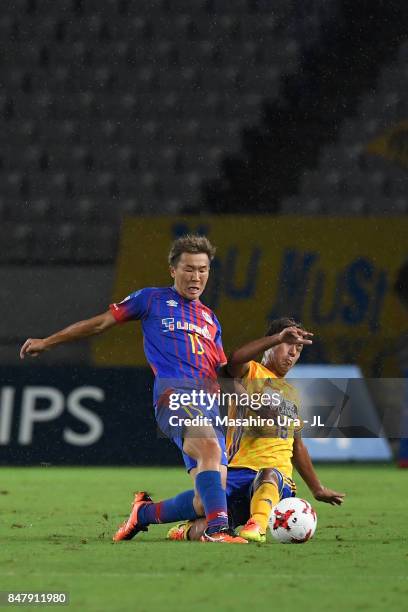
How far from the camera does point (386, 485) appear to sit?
1134 cm

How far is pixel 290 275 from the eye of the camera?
16.0 metres

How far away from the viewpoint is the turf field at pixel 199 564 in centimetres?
412

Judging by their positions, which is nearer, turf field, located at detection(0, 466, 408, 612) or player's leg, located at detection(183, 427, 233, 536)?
turf field, located at detection(0, 466, 408, 612)

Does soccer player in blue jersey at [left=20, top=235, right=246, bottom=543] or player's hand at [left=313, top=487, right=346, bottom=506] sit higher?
soccer player in blue jersey at [left=20, top=235, right=246, bottom=543]

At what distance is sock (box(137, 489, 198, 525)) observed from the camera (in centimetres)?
614

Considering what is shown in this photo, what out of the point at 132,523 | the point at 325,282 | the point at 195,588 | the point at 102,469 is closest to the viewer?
the point at 195,588

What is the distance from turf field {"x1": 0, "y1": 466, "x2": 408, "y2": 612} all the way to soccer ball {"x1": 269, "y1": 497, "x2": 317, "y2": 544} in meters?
0.08

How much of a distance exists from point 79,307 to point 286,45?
6085 mm

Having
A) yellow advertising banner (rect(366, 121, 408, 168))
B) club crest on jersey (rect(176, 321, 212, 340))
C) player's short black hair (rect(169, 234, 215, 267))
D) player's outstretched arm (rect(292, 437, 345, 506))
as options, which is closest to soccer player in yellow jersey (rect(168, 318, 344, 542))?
player's outstretched arm (rect(292, 437, 345, 506))

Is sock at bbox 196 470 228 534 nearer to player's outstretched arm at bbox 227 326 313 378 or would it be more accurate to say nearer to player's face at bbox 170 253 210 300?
player's outstretched arm at bbox 227 326 313 378

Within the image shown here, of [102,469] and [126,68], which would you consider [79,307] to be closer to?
[102,469]

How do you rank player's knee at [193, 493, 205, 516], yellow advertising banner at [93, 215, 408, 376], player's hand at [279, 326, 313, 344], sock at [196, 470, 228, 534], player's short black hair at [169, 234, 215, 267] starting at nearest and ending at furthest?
player's hand at [279, 326, 313, 344] < sock at [196, 470, 228, 534] < player's knee at [193, 493, 205, 516] < player's short black hair at [169, 234, 215, 267] < yellow advertising banner at [93, 215, 408, 376]

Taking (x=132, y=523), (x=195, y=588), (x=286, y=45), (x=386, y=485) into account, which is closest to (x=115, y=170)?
(x=286, y=45)

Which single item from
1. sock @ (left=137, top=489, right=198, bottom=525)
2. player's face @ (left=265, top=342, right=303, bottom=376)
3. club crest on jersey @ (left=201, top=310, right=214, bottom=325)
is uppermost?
club crest on jersey @ (left=201, top=310, right=214, bottom=325)
